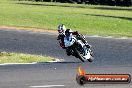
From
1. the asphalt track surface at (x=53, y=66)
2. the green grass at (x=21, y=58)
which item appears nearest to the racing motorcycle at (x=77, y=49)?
the asphalt track surface at (x=53, y=66)

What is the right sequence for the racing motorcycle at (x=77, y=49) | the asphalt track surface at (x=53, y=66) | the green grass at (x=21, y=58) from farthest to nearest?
the green grass at (x=21, y=58), the asphalt track surface at (x=53, y=66), the racing motorcycle at (x=77, y=49)

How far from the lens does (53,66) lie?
59.8 feet

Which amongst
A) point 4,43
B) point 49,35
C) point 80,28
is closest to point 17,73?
point 4,43

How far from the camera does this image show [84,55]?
1191cm

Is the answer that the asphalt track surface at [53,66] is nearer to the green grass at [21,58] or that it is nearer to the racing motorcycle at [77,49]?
the green grass at [21,58]

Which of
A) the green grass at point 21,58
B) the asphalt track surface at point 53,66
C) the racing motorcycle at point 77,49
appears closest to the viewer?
the racing motorcycle at point 77,49

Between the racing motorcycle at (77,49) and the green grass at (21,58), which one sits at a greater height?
the racing motorcycle at (77,49)

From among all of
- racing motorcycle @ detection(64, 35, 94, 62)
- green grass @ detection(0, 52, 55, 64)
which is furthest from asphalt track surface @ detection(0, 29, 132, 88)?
racing motorcycle @ detection(64, 35, 94, 62)

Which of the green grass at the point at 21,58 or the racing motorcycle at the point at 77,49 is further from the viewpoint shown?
the green grass at the point at 21,58

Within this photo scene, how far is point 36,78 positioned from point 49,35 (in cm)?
1783

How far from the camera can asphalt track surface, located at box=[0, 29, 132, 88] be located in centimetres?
1396

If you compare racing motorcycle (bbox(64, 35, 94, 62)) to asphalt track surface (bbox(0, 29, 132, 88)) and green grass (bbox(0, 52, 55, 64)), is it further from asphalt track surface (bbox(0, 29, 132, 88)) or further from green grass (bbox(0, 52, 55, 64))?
green grass (bbox(0, 52, 55, 64))

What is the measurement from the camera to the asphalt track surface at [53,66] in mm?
13961

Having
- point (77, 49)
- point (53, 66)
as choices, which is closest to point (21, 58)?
point (53, 66)
